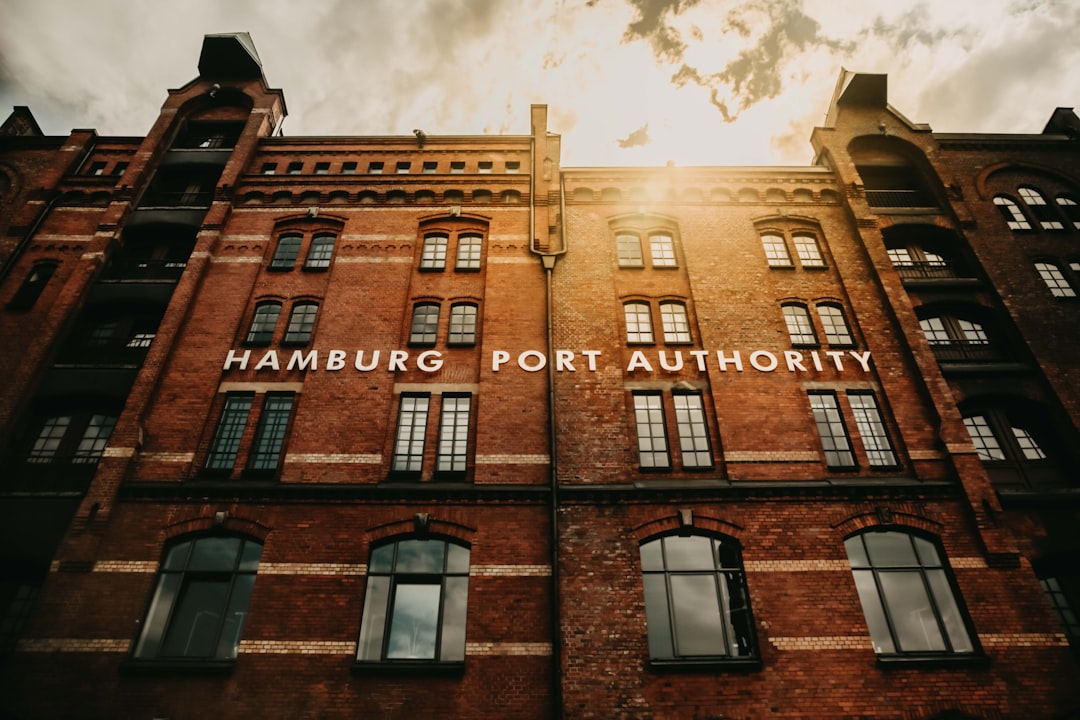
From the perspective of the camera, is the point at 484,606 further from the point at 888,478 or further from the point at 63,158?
the point at 63,158

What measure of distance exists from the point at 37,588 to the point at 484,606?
9826mm

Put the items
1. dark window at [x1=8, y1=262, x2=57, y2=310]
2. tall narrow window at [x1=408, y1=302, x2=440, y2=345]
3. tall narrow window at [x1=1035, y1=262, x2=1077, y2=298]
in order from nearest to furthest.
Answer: tall narrow window at [x1=408, y1=302, x2=440, y2=345] → dark window at [x1=8, y1=262, x2=57, y2=310] → tall narrow window at [x1=1035, y1=262, x2=1077, y2=298]

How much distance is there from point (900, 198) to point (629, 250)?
31.4 feet

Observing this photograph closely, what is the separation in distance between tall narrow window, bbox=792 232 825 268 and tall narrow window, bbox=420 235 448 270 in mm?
10753

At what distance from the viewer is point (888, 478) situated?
12359mm

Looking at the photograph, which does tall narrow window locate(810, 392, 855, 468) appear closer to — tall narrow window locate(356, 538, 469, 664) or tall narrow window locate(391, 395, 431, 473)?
tall narrow window locate(356, 538, 469, 664)

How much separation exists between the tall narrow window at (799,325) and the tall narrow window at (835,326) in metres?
0.37

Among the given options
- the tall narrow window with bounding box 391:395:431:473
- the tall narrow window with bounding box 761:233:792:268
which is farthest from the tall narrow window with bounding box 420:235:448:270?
the tall narrow window with bounding box 761:233:792:268

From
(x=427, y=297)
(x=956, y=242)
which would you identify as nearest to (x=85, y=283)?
(x=427, y=297)

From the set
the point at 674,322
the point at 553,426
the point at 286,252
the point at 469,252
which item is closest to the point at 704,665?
the point at 553,426

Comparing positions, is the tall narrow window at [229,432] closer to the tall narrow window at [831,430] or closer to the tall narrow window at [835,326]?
the tall narrow window at [831,430]

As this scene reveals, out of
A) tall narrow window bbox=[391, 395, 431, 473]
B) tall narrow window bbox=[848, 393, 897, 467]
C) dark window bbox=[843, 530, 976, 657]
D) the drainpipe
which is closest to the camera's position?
the drainpipe

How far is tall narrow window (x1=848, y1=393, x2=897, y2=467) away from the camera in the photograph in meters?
12.8

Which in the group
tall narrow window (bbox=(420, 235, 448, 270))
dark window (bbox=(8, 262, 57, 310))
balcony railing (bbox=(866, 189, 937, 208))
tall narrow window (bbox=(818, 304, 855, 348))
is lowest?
tall narrow window (bbox=(818, 304, 855, 348))
